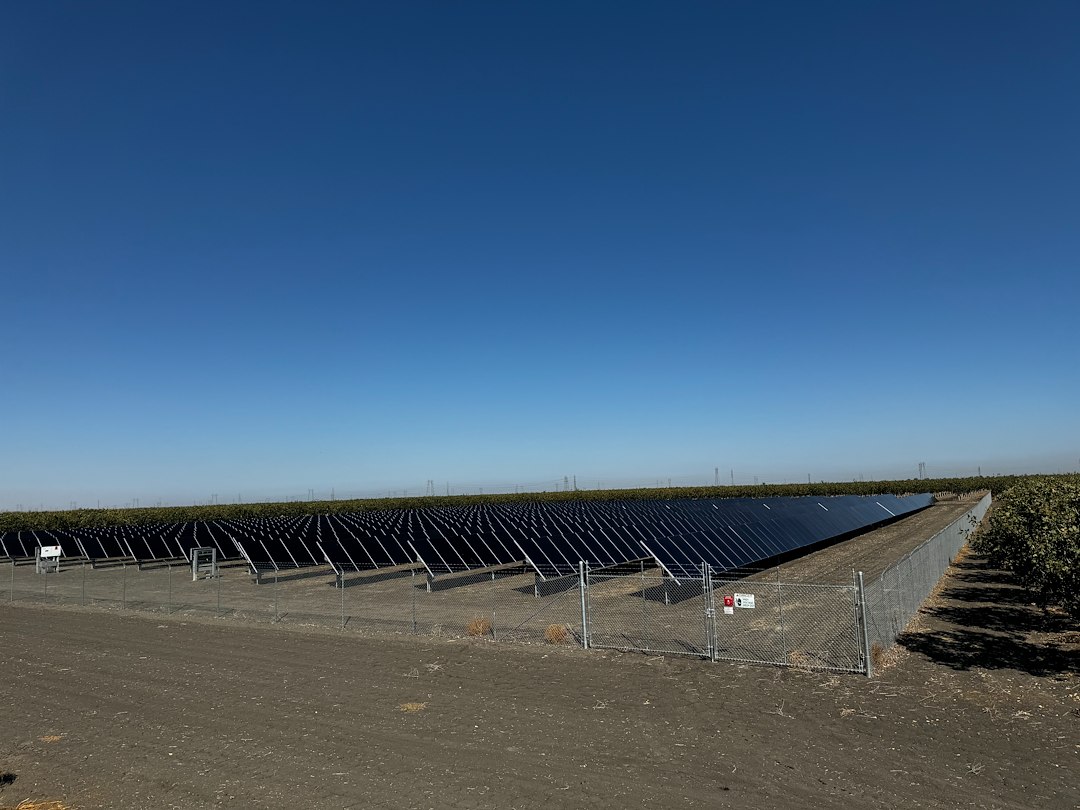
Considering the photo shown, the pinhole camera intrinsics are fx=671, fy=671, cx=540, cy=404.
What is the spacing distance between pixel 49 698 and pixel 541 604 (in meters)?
13.3

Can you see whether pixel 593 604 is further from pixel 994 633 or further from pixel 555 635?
pixel 994 633

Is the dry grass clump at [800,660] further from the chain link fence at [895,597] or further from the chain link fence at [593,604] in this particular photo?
the chain link fence at [895,597]

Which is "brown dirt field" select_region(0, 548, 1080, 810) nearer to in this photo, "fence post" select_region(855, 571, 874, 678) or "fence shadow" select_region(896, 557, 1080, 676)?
"fence shadow" select_region(896, 557, 1080, 676)

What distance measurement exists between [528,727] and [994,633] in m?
12.8

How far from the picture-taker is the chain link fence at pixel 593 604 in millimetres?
14766

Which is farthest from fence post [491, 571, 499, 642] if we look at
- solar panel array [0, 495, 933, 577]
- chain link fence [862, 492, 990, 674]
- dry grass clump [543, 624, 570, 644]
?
chain link fence [862, 492, 990, 674]

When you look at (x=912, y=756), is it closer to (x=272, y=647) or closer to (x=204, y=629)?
(x=272, y=647)

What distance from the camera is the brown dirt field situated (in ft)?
27.5

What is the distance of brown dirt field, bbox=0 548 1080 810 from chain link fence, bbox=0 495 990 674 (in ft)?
3.30

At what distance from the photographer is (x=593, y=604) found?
71.6ft

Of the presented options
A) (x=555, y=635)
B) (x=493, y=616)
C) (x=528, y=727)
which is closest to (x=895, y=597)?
(x=555, y=635)

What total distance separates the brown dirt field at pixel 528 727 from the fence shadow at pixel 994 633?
0.10 meters

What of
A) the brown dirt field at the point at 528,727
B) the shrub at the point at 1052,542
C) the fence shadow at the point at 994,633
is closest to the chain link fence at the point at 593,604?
the fence shadow at the point at 994,633

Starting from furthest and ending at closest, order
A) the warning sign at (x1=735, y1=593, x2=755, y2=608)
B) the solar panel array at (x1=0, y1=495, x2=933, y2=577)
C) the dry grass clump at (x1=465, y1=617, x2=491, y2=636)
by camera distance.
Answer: the solar panel array at (x1=0, y1=495, x2=933, y2=577), the dry grass clump at (x1=465, y1=617, x2=491, y2=636), the warning sign at (x1=735, y1=593, x2=755, y2=608)
